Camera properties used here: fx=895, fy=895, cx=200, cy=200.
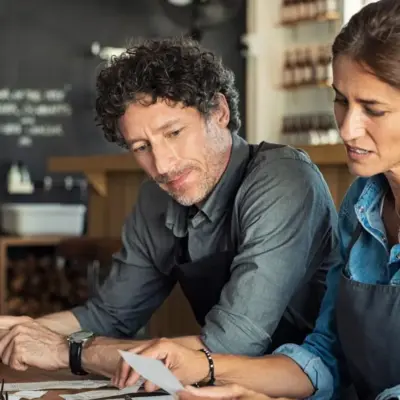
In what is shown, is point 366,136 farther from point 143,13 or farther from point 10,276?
point 143,13

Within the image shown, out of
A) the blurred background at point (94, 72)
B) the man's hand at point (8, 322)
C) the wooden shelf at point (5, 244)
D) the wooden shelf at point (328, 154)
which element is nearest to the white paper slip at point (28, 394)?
the man's hand at point (8, 322)

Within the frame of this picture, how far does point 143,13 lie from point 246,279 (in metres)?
5.42

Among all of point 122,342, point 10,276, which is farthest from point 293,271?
point 10,276

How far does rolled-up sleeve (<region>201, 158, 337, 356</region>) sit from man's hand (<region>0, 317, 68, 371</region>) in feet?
1.13

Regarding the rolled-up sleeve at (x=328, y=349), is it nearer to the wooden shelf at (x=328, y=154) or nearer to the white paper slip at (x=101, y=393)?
the white paper slip at (x=101, y=393)

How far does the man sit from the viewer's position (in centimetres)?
181

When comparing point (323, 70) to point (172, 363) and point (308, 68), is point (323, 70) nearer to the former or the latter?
point (308, 68)

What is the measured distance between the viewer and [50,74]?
22.0 ft

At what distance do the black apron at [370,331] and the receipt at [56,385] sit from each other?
0.47m

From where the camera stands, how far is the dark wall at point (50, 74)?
21.7 ft

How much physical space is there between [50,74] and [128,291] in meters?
4.70

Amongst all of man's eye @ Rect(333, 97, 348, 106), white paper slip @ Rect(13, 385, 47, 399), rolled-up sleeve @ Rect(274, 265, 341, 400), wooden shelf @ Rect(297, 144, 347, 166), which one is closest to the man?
rolled-up sleeve @ Rect(274, 265, 341, 400)

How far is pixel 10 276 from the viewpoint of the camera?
5.77 meters

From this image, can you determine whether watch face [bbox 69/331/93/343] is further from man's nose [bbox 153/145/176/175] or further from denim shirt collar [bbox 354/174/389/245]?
denim shirt collar [bbox 354/174/389/245]
